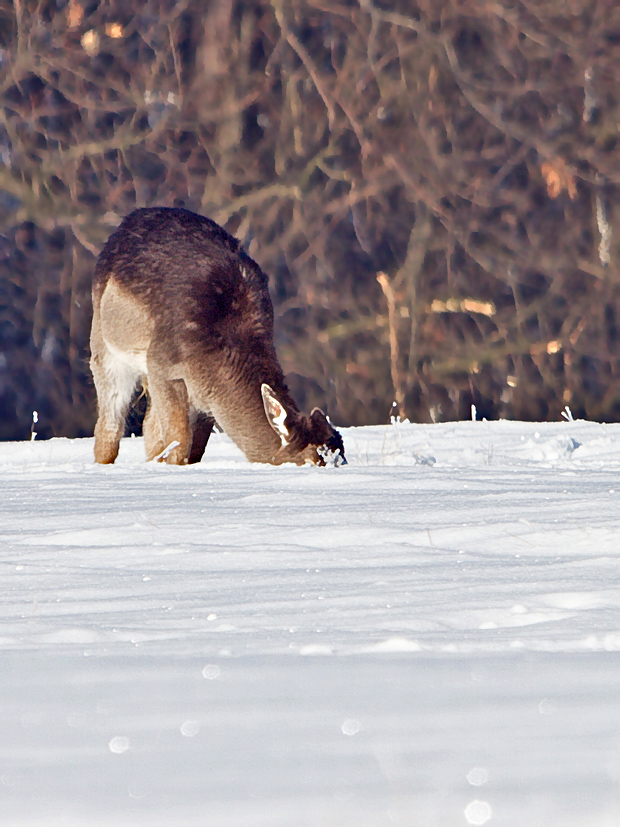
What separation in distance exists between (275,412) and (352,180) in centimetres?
516

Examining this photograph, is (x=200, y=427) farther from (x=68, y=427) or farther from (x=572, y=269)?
(x=572, y=269)

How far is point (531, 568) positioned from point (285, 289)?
8.33 meters

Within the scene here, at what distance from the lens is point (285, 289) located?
11.9 m

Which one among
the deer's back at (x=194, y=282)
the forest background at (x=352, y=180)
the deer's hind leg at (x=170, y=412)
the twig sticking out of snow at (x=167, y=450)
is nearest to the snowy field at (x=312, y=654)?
the twig sticking out of snow at (x=167, y=450)

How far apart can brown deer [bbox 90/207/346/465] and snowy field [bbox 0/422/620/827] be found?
212cm

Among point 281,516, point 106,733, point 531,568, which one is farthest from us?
point 281,516

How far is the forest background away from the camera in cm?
1177

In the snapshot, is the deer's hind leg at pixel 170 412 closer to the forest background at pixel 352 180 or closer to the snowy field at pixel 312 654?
the snowy field at pixel 312 654

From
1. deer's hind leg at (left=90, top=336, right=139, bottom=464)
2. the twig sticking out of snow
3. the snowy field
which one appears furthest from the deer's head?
the snowy field

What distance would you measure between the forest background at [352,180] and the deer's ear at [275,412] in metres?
4.51

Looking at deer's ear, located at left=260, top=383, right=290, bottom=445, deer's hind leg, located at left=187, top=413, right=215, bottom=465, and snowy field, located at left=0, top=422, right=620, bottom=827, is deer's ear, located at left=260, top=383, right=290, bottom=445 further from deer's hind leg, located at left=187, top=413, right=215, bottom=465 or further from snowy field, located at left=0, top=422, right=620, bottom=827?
snowy field, located at left=0, top=422, right=620, bottom=827

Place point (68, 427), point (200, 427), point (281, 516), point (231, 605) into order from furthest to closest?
point (68, 427) < point (200, 427) < point (281, 516) < point (231, 605)

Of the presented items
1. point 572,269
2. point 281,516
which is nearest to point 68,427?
point 572,269

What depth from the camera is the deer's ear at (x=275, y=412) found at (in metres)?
7.17
